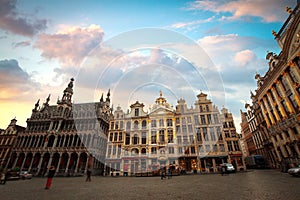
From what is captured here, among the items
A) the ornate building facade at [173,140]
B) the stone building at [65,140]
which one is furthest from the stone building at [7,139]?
the ornate building facade at [173,140]

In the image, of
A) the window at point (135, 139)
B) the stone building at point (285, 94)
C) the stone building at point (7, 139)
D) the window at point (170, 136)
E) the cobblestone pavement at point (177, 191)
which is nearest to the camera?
the cobblestone pavement at point (177, 191)

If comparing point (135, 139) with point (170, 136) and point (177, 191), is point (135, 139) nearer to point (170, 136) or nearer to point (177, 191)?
point (170, 136)

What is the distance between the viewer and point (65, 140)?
3888 cm

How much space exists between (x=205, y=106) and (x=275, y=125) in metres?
13.9

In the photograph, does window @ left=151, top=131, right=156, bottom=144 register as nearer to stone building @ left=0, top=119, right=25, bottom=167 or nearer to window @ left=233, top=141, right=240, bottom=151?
window @ left=233, top=141, right=240, bottom=151

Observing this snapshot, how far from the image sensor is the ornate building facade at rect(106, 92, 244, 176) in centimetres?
3141

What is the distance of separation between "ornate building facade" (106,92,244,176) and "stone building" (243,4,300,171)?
309 inches

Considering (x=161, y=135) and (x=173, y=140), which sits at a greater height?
(x=161, y=135)

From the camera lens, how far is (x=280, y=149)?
97.0ft

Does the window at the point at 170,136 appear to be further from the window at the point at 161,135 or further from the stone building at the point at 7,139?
the stone building at the point at 7,139

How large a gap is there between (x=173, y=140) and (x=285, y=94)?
22.7 meters

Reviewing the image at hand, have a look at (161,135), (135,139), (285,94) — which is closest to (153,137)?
(161,135)

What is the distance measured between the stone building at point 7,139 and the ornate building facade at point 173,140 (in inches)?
1259

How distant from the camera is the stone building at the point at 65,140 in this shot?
36.3 metres
